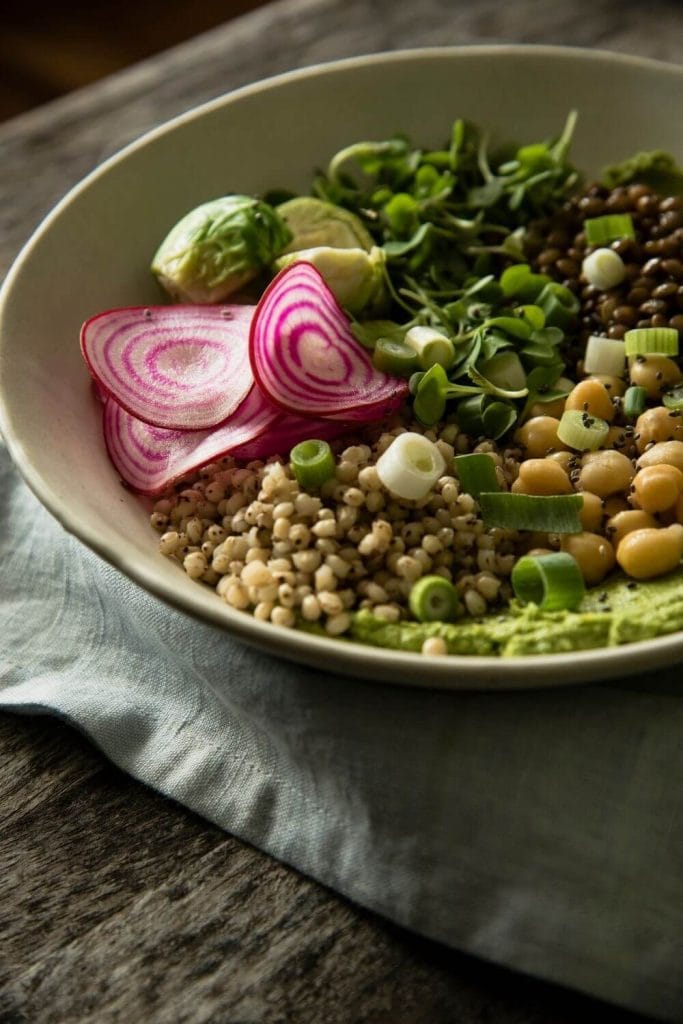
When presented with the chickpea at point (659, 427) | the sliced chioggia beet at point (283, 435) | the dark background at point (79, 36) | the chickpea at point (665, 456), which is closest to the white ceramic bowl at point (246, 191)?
the sliced chioggia beet at point (283, 435)

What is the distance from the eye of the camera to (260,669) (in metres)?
1.91

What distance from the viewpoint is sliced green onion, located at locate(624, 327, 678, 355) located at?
2.31 m

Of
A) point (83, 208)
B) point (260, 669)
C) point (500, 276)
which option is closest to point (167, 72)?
point (83, 208)

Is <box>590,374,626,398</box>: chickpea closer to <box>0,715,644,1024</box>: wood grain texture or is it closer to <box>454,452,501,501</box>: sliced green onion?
<box>454,452,501,501</box>: sliced green onion

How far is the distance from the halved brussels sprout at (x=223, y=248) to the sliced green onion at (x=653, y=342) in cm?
81

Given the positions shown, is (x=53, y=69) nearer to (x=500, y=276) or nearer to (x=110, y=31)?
(x=110, y=31)

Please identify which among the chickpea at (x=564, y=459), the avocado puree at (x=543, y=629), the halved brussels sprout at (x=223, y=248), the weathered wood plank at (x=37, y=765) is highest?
the halved brussels sprout at (x=223, y=248)

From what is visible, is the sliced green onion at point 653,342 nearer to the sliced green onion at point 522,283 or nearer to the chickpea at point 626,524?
the sliced green onion at point 522,283

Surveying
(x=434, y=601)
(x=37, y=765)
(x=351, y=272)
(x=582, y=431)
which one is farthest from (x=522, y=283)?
(x=37, y=765)

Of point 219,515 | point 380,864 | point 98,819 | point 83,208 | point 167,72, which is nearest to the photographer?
point 380,864

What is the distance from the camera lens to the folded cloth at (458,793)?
5.52 feet

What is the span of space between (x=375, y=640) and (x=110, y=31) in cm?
446

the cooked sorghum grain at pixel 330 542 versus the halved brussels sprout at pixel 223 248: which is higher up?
the halved brussels sprout at pixel 223 248

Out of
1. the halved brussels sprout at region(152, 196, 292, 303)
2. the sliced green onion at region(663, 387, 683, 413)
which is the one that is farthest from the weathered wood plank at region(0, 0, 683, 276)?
the sliced green onion at region(663, 387, 683, 413)
